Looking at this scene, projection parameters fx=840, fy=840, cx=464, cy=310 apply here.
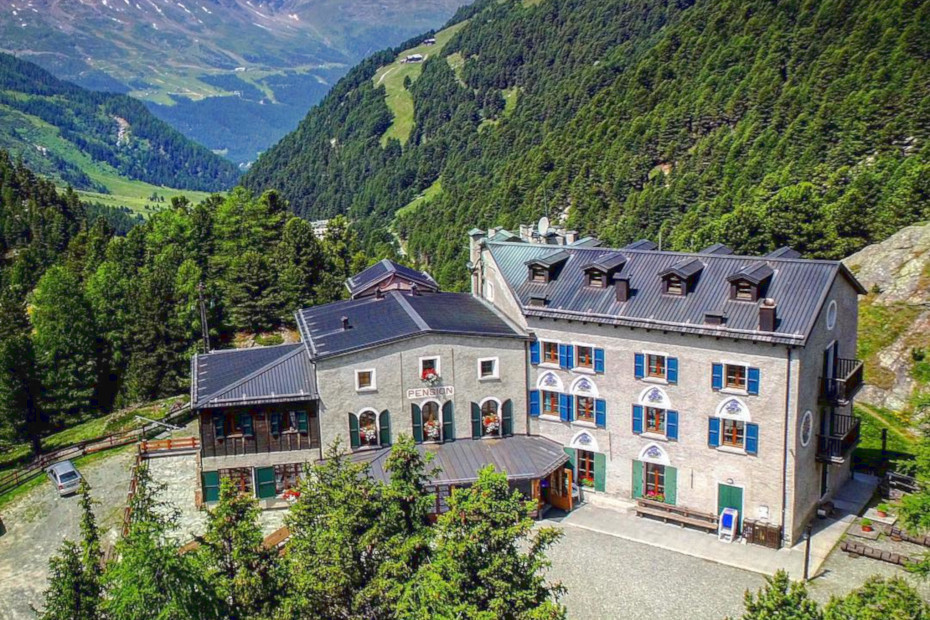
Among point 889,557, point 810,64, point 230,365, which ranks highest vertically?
point 810,64

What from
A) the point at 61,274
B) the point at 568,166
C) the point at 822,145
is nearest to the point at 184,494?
the point at 61,274

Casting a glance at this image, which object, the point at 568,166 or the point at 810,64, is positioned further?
the point at 568,166

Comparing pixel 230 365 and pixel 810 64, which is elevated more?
pixel 810 64

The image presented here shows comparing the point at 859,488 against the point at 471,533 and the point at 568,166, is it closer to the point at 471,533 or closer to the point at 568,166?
the point at 471,533

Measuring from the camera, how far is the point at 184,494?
50938mm

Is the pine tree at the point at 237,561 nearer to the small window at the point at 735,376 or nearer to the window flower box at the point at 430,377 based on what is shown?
the window flower box at the point at 430,377

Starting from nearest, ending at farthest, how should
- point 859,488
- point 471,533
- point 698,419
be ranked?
point 471,533 < point 698,419 < point 859,488

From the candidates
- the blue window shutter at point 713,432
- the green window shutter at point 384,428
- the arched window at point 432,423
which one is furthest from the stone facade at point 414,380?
the blue window shutter at point 713,432

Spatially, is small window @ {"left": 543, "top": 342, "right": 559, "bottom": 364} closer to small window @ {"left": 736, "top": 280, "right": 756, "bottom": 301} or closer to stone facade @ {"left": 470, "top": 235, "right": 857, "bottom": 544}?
stone facade @ {"left": 470, "top": 235, "right": 857, "bottom": 544}

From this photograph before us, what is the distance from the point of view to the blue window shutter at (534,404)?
1972 inches

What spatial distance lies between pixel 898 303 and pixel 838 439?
26216 mm

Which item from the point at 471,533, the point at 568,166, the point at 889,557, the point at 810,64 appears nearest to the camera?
the point at 471,533

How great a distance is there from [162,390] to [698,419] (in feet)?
183

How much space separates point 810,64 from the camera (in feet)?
470
